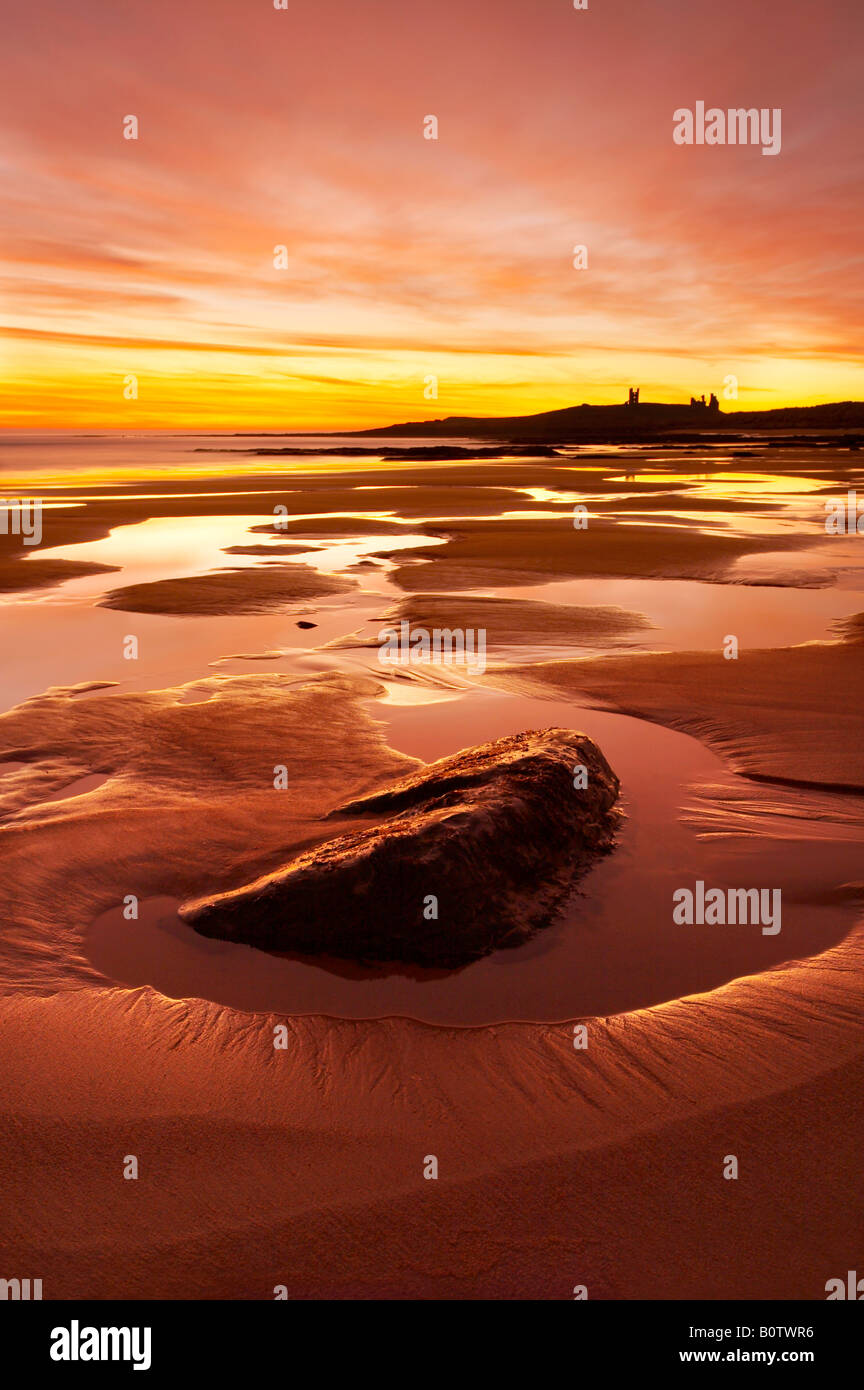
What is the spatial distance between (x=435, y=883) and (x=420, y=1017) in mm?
580

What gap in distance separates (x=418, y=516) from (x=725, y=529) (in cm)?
829

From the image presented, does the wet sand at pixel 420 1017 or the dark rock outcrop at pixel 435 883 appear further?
the dark rock outcrop at pixel 435 883

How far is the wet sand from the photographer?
2549 mm

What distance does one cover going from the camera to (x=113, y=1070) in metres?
3.25

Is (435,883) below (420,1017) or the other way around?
the other way around

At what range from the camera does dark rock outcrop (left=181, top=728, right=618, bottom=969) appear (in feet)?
12.7

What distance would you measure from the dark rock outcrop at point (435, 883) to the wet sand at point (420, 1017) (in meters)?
0.13

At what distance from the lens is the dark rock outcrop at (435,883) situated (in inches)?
152

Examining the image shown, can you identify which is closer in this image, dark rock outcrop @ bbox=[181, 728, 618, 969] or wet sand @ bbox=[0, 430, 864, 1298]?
wet sand @ bbox=[0, 430, 864, 1298]

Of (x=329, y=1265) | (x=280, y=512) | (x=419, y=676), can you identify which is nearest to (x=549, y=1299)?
(x=329, y=1265)

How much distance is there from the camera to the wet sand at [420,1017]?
2549 millimetres

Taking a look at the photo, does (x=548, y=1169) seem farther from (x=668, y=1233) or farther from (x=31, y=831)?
(x=31, y=831)

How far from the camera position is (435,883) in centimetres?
385

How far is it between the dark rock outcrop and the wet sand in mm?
127
